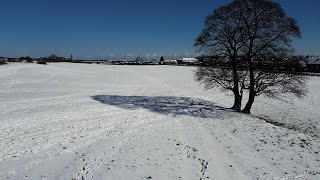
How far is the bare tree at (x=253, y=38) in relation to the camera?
22031mm

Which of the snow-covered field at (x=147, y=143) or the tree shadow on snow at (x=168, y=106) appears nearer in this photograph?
the snow-covered field at (x=147, y=143)

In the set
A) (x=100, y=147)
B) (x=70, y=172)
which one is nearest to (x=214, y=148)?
(x=100, y=147)

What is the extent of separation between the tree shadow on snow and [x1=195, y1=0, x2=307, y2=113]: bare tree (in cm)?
261

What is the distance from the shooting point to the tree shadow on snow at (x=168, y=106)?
22527 millimetres

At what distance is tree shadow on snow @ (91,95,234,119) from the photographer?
22.5 metres

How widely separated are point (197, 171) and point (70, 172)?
4377mm

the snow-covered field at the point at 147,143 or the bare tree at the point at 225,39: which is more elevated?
the bare tree at the point at 225,39

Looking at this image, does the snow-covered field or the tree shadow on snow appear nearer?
the snow-covered field

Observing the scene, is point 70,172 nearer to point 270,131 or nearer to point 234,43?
point 270,131

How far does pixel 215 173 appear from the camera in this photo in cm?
1165

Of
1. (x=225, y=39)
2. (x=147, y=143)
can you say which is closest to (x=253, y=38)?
(x=225, y=39)

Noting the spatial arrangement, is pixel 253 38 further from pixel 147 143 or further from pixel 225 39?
pixel 147 143

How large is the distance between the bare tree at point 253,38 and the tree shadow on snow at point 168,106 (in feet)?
8.58

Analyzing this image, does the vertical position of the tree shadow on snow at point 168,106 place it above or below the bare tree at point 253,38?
below
